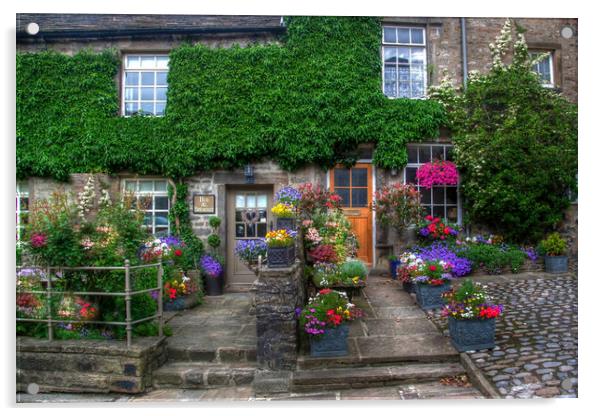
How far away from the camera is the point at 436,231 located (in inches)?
271

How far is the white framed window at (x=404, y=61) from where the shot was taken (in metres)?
6.98

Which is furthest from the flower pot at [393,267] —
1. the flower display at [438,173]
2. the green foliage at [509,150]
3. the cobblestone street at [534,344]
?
the green foliage at [509,150]

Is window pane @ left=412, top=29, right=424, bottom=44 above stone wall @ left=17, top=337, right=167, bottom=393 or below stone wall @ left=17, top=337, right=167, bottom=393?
above

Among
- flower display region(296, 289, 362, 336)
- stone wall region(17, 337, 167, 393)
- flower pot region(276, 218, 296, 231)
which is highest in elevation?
flower pot region(276, 218, 296, 231)

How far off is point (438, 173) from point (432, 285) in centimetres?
→ 254

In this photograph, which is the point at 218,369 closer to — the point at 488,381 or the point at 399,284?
the point at 488,381

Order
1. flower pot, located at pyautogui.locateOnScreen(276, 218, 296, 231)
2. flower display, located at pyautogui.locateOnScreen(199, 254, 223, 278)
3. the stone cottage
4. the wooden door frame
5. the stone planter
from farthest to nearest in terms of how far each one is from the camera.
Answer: the wooden door frame
the stone cottage
flower display, located at pyautogui.locateOnScreen(199, 254, 223, 278)
the stone planter
flower pot, located at pyautogui.locateOnScreen(276, 218, 296, 231)

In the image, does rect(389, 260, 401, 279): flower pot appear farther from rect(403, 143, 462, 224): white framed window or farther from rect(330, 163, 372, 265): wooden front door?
rect(403, 143, 462, 224): white framed window

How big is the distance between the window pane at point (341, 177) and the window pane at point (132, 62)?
4.09 m

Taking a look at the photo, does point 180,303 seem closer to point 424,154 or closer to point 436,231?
point 436,231

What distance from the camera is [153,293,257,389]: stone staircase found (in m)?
3.71

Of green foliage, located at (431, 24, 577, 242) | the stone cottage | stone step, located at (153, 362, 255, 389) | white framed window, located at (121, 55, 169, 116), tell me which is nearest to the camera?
stone step, located at (153, 362, 255, 389)

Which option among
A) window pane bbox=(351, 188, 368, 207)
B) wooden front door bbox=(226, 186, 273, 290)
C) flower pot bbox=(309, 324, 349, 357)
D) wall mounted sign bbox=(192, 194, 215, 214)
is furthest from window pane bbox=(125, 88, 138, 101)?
flower pot bbox=(309, 324, 349, 357)

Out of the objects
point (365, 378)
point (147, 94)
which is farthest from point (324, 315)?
point (147, 94)
